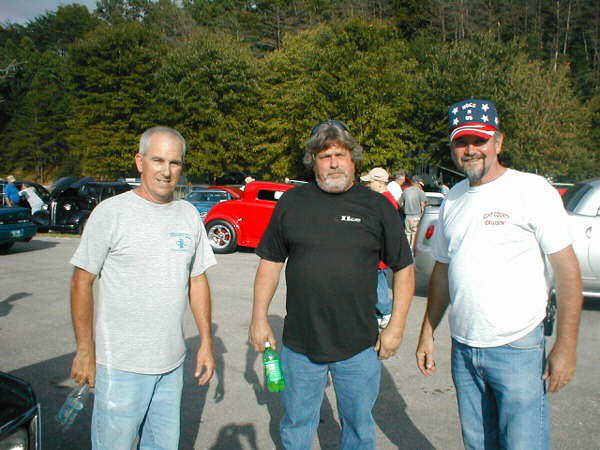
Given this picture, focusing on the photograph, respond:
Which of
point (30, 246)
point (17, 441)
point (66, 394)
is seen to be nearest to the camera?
point (17, 441)

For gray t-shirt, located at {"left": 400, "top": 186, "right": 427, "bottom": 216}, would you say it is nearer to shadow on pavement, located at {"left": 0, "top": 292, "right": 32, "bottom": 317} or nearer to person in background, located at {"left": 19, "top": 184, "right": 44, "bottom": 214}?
shadow on pavement, located at {"left": 0, "top": 292, "right": 32, "bottom": 317}

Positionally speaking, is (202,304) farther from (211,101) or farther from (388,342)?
(211,101)

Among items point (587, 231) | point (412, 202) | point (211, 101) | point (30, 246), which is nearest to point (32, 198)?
point (30, 246)

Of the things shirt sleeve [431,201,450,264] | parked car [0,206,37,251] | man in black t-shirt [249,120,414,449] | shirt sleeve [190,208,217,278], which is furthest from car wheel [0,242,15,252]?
shirt sleeve [431,201,450,264]

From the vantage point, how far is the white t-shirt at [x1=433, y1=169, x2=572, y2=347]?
2262mm

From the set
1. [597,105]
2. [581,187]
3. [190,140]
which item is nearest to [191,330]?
[581,187]

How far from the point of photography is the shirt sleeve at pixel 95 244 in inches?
92.0

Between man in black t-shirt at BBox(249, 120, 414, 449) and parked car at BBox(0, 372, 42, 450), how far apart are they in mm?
1186

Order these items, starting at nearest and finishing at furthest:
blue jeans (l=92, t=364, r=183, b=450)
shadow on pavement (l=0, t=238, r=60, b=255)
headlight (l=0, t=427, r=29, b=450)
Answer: headlight (l=0, t=427, r=29, b=450) → blue jeans (l=92, t=364, r=183, b=450) → shadow on pavement (l=0, t=238, r=60, b=255)

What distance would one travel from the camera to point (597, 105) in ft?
135

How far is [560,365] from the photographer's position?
225cm

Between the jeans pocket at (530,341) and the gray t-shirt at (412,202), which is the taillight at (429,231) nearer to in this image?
the gray t-shirt at (412,202)

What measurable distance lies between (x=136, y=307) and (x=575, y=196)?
21.5 feet

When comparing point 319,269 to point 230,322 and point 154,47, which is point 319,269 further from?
point 154,47
